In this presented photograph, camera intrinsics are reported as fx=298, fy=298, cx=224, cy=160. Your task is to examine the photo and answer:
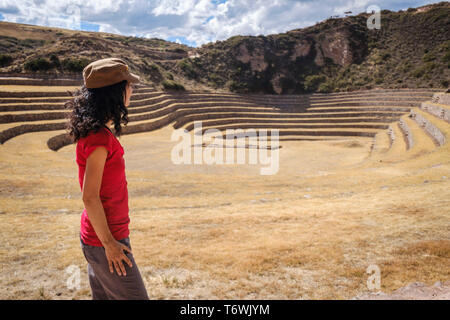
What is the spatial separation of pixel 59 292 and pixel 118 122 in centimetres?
227

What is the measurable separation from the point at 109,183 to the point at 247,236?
349 cm

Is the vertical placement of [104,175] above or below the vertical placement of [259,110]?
below

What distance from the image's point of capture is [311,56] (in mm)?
56156

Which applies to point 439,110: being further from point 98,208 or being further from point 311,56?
point 311,56

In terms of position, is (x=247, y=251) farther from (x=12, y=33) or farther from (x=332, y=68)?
(x=12, y=33)

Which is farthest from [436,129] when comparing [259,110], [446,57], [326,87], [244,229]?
[446,57]

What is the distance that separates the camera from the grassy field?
11.6 feet

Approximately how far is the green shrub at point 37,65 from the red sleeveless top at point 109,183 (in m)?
36.8

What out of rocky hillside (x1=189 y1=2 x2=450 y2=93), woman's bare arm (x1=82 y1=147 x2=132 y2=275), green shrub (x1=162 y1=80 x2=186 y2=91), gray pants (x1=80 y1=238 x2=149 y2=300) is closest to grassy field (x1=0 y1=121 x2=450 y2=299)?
gray pants (x1=80 y1=238 x2=149 y2=300)

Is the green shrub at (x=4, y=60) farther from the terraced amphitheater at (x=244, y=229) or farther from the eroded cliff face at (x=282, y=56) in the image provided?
the eroded cliff face at (x=282, y=56)

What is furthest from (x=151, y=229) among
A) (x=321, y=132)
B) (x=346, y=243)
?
(x=321, y=132)

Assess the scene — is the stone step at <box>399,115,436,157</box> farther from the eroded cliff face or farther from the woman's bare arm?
the eroded cliff face

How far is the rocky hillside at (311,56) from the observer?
4225cm

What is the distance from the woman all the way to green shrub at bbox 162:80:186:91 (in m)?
41.0
